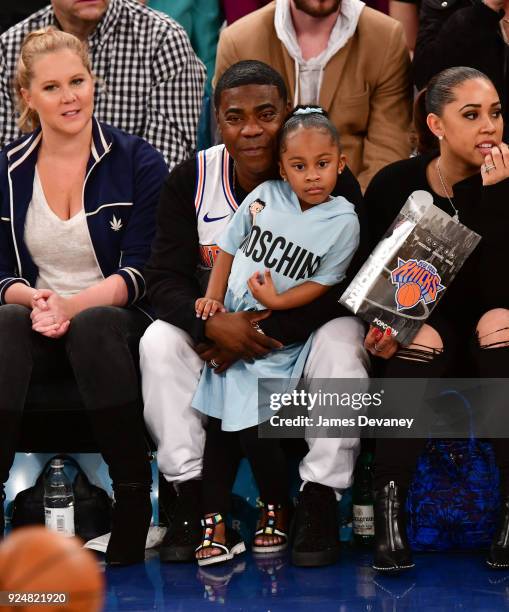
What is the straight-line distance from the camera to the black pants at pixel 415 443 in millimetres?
3127

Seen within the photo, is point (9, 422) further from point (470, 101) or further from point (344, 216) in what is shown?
point (470, 101)

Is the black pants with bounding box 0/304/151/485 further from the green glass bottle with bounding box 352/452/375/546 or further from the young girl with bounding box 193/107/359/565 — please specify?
the green glass bottle with bounding box 352/452/375/546

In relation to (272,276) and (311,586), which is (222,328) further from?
(311,586)

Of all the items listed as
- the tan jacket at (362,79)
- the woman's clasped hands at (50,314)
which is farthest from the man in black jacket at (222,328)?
the tan jacket at (362,79)

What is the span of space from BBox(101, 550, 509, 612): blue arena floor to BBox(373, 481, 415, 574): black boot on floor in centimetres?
4

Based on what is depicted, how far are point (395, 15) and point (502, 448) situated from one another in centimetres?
209

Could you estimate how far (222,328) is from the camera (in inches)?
129

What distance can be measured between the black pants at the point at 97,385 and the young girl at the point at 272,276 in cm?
19

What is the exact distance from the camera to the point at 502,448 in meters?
3.14

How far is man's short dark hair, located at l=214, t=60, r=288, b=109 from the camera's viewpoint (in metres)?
3.39

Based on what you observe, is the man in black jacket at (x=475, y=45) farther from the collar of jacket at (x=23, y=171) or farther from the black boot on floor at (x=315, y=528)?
the black boot on floor at (x=315, y=528)

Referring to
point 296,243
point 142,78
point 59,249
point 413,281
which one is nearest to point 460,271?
point 413,281

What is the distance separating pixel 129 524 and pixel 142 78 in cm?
183

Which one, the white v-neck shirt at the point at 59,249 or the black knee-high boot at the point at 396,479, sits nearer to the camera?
the black knee-high boot at the point at 396,479
